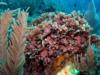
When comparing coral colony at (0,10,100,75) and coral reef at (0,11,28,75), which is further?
coral colony at (0,10,100,75)

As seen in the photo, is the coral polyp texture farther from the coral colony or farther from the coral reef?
the coral reef

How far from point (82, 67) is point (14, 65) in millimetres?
1499

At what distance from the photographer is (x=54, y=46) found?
3.58m

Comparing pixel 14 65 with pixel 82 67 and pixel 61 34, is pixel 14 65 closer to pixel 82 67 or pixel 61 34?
pixel 61 34

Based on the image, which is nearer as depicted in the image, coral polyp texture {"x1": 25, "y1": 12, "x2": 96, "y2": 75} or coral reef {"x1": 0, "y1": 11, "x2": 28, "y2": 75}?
coral reef {"x1": 0, "y1": 11, "x2": 28, "y2": 75}

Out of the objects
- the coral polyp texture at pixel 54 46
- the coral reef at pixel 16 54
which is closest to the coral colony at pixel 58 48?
the coral polyp texture at pixel 54 46

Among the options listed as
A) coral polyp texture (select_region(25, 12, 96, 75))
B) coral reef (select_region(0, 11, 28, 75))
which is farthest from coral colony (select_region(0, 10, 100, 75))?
coral reef (select_region(0, 11, 28, 75))

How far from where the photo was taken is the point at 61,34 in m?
3.72

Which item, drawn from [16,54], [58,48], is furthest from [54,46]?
[16,54]

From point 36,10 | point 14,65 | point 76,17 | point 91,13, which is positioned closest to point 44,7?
point 36,10

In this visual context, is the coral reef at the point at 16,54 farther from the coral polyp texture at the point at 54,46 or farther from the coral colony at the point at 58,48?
the coral polyp texture at the point at 54,46

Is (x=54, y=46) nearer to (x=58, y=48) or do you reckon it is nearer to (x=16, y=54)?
(x=58, y=48)

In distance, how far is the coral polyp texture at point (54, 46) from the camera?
140 inches

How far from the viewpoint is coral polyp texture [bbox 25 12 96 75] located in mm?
3551
